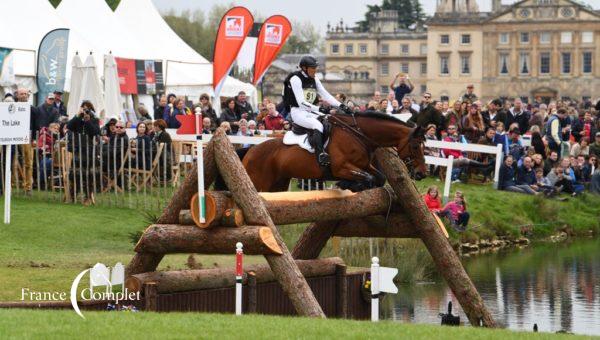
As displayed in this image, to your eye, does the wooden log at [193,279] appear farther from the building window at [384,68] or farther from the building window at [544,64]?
the building window at [384,68]

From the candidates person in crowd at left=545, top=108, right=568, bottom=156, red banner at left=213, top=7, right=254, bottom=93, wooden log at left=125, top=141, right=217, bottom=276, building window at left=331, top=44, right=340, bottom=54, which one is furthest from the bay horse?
building window at left=331, top=44, right=340, bottom=54

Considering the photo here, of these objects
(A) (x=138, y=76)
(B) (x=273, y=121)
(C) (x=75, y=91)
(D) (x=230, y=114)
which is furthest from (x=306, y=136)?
(A) (x=138, y=76)

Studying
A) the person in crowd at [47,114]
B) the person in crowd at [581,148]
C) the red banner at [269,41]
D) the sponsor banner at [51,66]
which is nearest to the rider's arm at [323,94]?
the person in crowd at [47,114]

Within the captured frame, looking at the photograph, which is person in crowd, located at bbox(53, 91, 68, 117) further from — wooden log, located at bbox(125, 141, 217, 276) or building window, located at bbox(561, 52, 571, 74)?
building window, located at bbox(561, 52, 571, 74)

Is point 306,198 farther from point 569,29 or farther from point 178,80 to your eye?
point 569,29

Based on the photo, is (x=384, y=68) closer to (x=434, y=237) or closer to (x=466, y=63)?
(x=466, y=63)

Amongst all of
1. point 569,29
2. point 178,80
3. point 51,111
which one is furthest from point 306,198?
point 569,29

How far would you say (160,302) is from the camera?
16312mm

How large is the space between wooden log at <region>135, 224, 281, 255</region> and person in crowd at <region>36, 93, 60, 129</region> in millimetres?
12750

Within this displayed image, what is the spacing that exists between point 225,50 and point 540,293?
50.8ft

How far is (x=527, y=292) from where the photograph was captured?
2416 cm

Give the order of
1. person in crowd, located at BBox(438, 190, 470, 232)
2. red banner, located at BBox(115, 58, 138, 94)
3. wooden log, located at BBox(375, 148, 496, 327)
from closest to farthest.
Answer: wooden log, located at BBox(375, 148, 496, 327)
person in crowd, located at BBox(438, 190, 470, 232)
red banner, located at BBox(115, 58, 138, 94)

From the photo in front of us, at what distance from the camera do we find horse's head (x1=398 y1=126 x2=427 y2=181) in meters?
19.0
